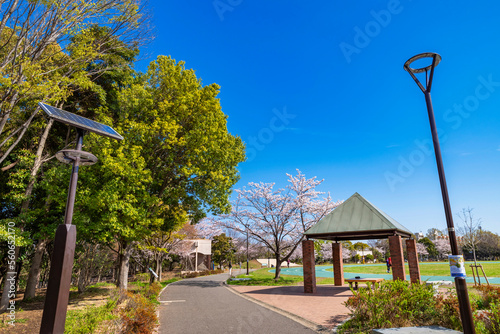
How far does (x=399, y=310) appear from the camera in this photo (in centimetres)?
720

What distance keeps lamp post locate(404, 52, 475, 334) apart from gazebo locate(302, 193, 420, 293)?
9.00 metres

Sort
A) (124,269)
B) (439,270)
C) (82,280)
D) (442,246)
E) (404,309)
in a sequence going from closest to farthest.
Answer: (404,309) → (124,269) → (82,280) → (439,270) → (442,246)

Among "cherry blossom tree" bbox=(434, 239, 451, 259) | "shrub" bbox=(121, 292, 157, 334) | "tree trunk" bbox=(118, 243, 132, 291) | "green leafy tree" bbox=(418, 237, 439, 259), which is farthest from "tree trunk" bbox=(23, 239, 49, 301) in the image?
"cherry blossom tree" bbox=(434, 239, 451, 259)

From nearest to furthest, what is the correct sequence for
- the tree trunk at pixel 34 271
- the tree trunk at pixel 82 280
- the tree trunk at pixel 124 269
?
the tree trunk at pixel 124 269 < the tree trunk at pixel 34 271 < the tree trunk at pixel 82 280

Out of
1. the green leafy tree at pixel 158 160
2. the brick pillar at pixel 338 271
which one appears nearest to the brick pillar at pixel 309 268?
the brick pillar at pixel 338 271

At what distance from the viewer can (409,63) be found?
21.4ft

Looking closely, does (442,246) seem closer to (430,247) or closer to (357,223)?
(430,247)

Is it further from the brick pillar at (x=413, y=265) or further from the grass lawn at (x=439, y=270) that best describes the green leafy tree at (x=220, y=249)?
the brick pillar at (x=413, y=265)

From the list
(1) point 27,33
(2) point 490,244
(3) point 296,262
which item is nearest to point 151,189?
(1) point 27,33

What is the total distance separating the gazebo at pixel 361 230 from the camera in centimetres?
1405

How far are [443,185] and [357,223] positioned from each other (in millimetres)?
10000

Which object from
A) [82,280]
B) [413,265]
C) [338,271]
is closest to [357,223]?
[413,265]

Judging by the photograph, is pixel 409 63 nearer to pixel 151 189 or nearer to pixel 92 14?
pixel 92 14

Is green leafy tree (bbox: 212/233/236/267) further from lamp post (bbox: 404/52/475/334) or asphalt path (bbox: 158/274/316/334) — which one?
lamp post (bbox: 404/52/475/334)
